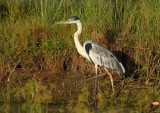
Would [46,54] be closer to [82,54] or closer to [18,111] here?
[82,54]

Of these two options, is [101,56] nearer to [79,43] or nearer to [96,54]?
[96,54]

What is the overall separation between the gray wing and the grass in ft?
0.88

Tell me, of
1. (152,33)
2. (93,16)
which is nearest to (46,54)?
(93,16)

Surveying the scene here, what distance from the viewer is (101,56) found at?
35.2ft

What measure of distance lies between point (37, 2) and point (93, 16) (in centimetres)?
192

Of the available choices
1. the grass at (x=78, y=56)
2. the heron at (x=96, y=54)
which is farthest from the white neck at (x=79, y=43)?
the grass at (x=78, y=56)

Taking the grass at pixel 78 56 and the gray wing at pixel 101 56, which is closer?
the grass at pixel 78 56

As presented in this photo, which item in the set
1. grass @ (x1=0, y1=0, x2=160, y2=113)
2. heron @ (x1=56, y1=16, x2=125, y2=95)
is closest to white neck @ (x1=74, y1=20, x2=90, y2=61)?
heron @ (x1=56, y1=16, x2=125, y2=95)

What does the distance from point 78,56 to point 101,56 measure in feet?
1.77

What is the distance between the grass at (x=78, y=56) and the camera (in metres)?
10.2

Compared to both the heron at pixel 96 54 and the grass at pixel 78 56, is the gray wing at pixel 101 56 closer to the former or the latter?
the heron at pixel 96 54

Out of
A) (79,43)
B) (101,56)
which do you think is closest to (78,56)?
(79,43)

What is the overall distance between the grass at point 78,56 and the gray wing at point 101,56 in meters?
0.27

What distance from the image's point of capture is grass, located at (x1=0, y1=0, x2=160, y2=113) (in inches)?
402
